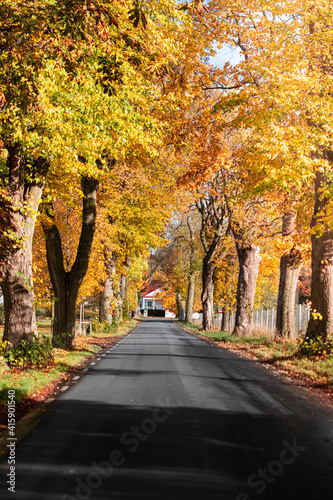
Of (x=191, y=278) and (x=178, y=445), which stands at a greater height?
(x=191, y=278)

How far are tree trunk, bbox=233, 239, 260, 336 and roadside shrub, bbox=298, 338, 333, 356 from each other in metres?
10.8

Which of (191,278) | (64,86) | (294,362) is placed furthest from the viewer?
(191,278)

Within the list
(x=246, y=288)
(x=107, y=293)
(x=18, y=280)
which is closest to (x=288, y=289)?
(x=246, y=288)

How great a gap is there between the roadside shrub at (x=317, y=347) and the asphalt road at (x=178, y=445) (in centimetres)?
391

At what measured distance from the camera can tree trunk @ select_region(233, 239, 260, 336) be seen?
81.1 ft

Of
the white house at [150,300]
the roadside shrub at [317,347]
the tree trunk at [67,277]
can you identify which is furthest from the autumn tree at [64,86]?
the white house at [150,300]

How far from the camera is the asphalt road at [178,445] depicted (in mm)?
4309

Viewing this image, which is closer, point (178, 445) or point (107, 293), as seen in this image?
point (178, 445)

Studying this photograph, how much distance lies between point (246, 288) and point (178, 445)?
19.8m

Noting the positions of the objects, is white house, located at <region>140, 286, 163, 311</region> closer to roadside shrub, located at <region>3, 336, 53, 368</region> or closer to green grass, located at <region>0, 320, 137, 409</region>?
green grass, located at <region>0, 320, 137, 409</region>

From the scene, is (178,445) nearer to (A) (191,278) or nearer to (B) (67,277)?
(B) (67,277)

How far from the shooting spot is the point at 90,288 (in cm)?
2622

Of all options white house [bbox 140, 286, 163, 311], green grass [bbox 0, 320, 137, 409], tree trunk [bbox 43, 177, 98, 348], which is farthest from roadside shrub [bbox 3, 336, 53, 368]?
white house [bbox 140, 286, 163, 311]

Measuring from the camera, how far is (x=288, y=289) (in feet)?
63.7
